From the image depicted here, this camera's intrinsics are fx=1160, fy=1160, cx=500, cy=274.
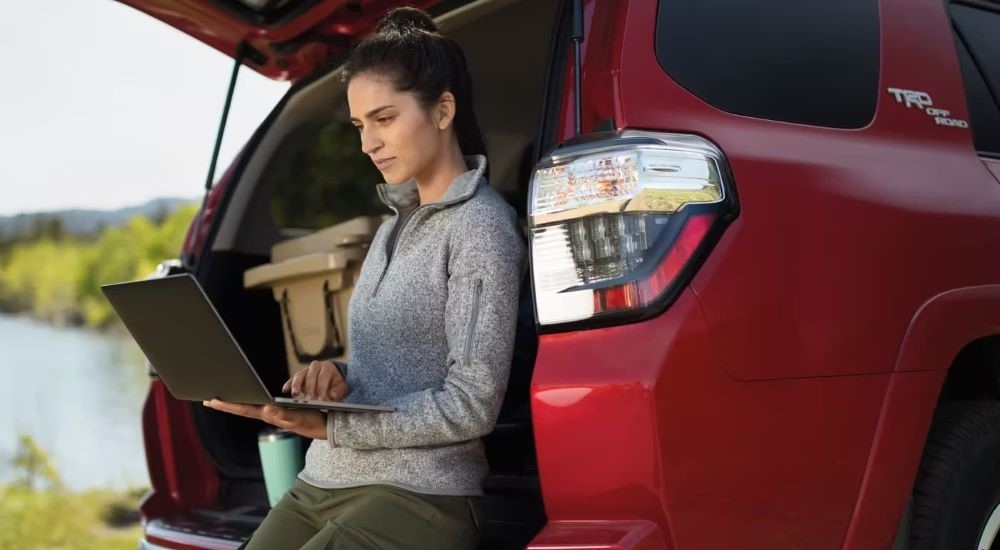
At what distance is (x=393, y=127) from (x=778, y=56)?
717 mm

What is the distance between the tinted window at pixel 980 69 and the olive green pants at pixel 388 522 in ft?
4.22

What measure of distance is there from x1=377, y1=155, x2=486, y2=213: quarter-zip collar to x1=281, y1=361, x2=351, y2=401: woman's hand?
0.36 metres

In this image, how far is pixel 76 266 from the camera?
695cm

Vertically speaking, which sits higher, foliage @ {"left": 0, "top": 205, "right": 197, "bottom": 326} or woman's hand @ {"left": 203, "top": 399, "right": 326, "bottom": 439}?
foliage @ {"left": 0, "top": 205, "right": 197, "bottom": 326}

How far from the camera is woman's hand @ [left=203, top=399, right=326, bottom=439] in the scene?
1.96 m

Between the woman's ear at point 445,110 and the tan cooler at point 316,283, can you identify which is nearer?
the woman's ear at point 445,110

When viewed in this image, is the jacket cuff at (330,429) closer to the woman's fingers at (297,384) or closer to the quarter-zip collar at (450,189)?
the woman's fingers at (297,384)

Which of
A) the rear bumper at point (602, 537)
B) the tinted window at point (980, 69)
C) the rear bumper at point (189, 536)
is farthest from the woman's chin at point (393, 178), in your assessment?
the tinted window at point (980, 69)

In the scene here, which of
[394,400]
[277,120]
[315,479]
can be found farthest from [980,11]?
[277,120]

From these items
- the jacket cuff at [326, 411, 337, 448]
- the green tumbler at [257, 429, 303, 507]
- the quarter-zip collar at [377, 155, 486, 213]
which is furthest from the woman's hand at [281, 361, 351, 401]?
the green tumbler at [257, 429, 303, 507]

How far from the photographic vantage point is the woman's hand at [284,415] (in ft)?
6.43

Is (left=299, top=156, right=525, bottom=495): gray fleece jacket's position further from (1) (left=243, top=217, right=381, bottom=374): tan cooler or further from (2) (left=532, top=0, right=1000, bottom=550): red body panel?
(1) (left=243, top=217, right=381, bottom=374): tan cooler

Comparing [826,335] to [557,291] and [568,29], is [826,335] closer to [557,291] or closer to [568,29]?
[557,291]

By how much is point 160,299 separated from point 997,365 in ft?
5.26
